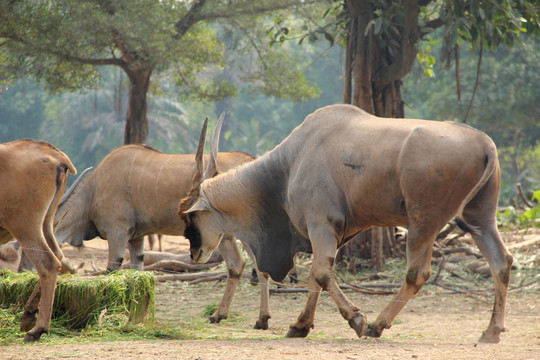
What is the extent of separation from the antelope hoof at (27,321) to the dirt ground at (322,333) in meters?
0.53

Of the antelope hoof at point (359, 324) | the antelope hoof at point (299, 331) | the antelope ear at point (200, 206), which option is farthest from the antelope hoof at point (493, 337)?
the antelope ear at point (200, 206)

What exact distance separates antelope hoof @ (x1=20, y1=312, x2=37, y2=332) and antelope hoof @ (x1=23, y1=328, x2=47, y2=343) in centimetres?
30

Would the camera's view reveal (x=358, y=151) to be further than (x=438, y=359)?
Yes

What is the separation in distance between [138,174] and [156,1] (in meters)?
4.35

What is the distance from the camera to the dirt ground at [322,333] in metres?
3.83

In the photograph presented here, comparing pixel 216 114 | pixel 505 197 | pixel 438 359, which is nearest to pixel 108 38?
pixel 438 359

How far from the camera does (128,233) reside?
731 cm

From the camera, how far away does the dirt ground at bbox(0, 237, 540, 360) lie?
3.83 meters

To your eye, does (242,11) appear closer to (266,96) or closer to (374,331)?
(374,331)

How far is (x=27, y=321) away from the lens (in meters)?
4.75

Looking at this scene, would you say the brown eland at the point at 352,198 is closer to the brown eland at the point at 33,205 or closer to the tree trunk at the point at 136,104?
the brown eland at the point at 33,205

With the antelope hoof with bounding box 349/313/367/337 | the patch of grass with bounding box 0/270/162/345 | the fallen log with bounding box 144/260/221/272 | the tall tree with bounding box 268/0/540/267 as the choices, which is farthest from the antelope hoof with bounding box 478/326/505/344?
the fallen log with bounding box 144/260/221/272

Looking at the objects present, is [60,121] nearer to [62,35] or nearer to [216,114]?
[216,114]

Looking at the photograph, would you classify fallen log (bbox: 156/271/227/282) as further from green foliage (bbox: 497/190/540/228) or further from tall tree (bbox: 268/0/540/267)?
green foliage (bbox: 497/190/540/228)
